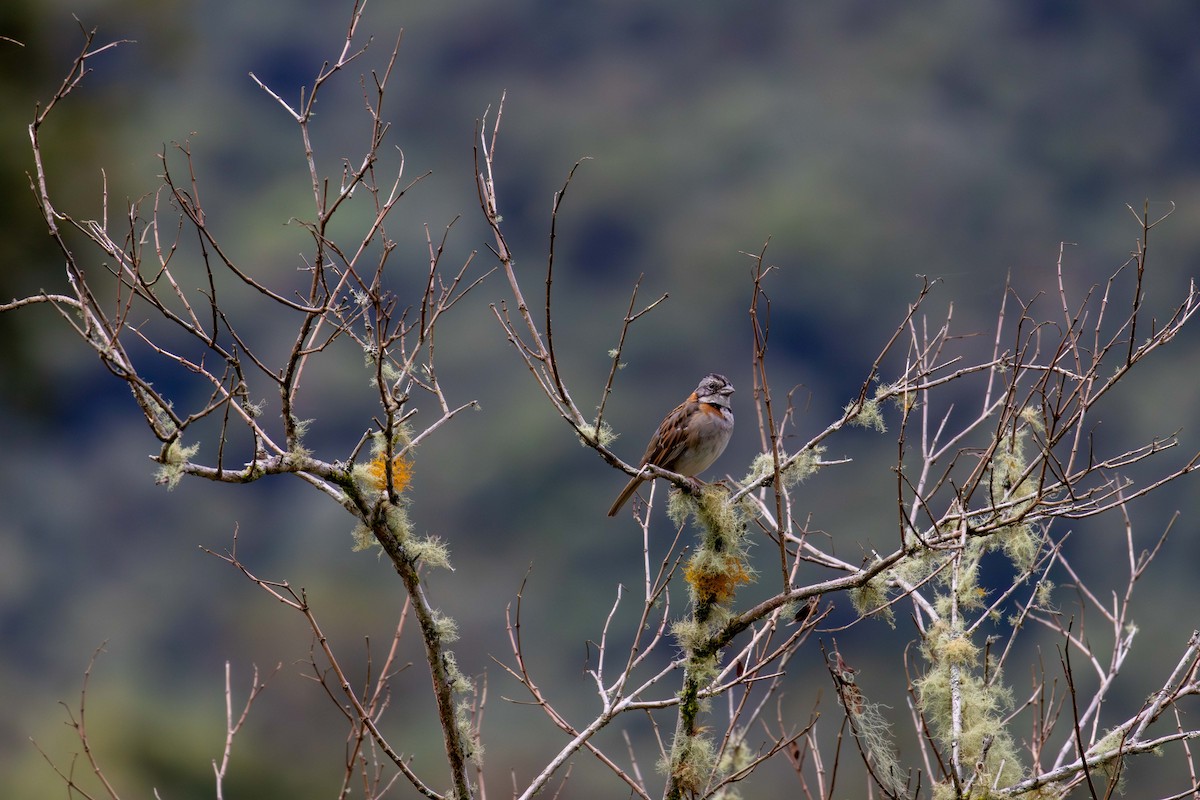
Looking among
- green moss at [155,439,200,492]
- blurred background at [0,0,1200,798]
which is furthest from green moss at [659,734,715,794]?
blurred background at [0,0,1200,798]

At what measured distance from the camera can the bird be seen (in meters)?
6.07

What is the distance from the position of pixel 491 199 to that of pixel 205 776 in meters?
16.4

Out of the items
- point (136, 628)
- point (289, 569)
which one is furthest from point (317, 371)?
point (136, 628)

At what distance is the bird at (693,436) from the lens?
6.07 meters

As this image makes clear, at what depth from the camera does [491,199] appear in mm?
3928

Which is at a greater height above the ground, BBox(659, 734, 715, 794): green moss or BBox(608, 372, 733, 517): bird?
BBox(608, 372, 733, 517): bird

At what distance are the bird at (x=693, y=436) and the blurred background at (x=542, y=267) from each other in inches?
286

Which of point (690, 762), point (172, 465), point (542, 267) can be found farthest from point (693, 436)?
point (542, 267)

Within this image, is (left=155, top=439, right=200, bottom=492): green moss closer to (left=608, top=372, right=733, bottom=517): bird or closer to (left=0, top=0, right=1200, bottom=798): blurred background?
(left=608, top=372, right=733, bottom=517): bird

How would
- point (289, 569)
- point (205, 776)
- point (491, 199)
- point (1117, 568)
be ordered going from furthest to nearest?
point (289, 569) < point (1117, 568) < point (205, 776) < point (491, 199)

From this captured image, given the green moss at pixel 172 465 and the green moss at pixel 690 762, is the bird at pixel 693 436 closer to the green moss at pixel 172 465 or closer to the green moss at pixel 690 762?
the green moss at pixel 690 762

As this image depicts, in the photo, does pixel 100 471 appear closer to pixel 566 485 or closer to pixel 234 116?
pixel 566 485

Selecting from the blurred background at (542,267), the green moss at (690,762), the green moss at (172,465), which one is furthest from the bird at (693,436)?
the blurred background at (542,267)

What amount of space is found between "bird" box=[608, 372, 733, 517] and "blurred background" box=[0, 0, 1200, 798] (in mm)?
7275
